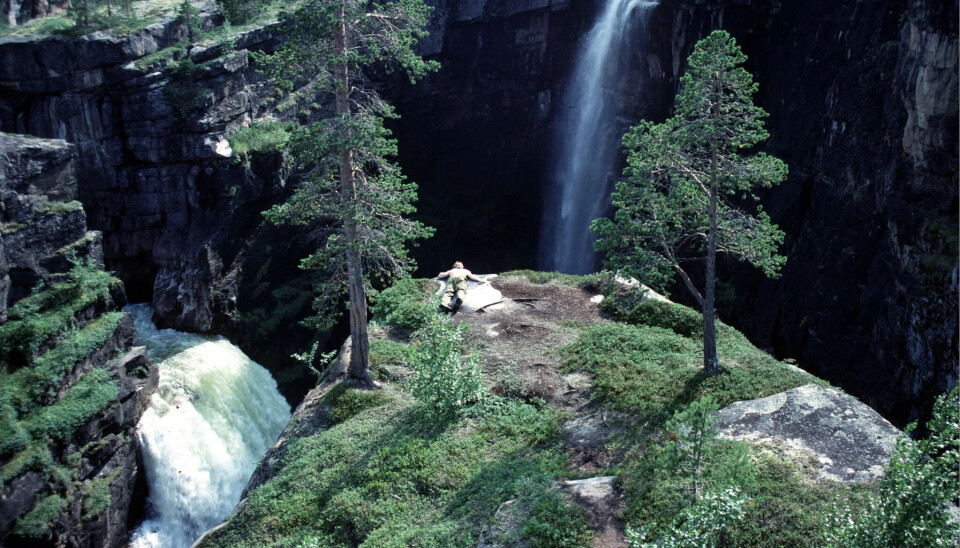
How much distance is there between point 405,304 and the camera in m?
18.3

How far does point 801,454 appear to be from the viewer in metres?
10.1

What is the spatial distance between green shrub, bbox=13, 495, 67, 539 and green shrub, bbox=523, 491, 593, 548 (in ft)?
42.8

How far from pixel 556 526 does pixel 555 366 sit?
18.8 feet

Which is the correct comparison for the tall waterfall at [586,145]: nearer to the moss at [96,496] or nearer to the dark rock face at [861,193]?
the dark rock face at [861,193]

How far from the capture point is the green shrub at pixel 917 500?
5938mm

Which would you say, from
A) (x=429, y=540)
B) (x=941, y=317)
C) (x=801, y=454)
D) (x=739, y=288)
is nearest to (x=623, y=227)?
(x=801, y=454)

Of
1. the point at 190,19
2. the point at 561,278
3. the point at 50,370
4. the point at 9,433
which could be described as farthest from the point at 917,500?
the point at 190,19

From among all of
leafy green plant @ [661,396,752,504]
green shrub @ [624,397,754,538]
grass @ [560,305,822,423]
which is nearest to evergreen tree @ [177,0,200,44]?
grass @ [560,305,822,423]

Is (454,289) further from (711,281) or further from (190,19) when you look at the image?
(190,19)

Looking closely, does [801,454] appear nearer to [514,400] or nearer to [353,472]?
[514,400]

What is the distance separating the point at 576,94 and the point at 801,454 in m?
28.3

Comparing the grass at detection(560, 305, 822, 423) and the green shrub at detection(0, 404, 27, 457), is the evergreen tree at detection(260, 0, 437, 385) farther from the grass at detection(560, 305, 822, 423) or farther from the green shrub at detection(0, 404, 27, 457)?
the green shrub at detection(0, 404, 27, 457)

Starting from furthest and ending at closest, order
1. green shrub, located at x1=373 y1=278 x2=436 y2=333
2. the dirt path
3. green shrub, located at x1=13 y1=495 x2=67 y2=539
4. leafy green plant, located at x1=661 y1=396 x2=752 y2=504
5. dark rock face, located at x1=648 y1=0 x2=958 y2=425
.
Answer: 1. green shrub, located at x1=373 y1=278 x2=436 y2=333
2. dark rock face, located at x1=648 y1=0 x2=958 y2=425
3. green shrub, located at x1=13 y1=495 x2=67 y2=539
4. the dirt path
5. leafy green plant, located at x1=661 y1=396 x2=752 y2=504

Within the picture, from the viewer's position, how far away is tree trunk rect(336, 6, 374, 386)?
1326 centimetres
